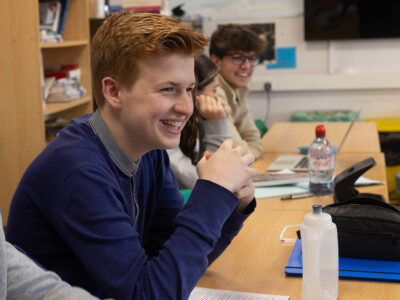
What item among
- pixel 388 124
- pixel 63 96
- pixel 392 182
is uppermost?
pixel 63 96

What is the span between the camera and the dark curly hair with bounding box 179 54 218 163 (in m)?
2.15

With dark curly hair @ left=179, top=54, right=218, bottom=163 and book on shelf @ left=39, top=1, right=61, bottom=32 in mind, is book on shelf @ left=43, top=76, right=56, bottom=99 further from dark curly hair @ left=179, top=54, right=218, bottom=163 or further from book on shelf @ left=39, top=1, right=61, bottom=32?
dark curly hair @ left=179, top=54, right=218, bottom=163

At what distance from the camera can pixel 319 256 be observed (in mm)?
1125

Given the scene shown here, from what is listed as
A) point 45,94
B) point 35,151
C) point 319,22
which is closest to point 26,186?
point 35,151

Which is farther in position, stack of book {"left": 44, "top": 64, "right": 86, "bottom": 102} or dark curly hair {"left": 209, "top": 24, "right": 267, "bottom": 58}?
stack of book {"left": 44, "top": 64, "right": 86, "bottom": 102}

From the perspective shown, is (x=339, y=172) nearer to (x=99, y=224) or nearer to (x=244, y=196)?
(x=244, y=196)

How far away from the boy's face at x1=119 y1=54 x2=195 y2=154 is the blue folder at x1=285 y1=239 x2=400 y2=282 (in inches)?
16.3

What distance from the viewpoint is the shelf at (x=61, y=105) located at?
9.71 feet

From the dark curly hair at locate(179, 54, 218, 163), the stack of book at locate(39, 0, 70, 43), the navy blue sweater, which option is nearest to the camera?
the navy blue sweater

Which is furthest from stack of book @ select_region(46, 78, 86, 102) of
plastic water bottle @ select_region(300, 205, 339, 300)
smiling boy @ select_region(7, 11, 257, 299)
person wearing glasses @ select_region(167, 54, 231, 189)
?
plastic water bottle @ select_region(300, 205, 339, 300)

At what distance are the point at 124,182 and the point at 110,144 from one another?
0.09 metres

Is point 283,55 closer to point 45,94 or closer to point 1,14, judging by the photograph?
point 45,94

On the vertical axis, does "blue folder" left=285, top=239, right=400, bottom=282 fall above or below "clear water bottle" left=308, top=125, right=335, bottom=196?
below

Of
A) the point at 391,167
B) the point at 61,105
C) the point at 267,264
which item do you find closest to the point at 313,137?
the point at 391,167
